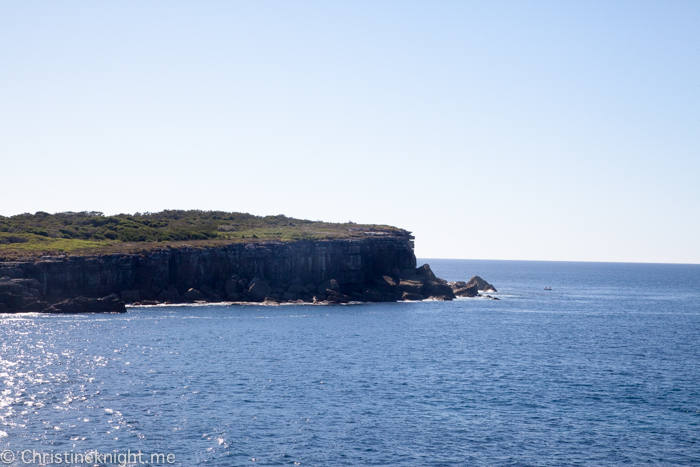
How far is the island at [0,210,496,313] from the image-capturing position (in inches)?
3684

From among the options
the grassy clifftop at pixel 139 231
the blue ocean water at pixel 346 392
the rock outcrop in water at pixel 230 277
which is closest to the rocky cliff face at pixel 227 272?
the rock outcrop in water at pixel 230 277

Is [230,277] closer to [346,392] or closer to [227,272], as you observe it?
[227,272]

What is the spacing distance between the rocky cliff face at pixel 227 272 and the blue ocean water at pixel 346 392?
1167cm

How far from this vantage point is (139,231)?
128 metres

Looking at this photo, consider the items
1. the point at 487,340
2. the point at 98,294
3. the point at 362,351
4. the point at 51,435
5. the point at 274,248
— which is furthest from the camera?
the point at 274,248

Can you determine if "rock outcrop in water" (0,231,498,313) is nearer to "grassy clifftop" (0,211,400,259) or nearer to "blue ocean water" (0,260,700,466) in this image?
"grassy clifftop" (0,211,400,259)

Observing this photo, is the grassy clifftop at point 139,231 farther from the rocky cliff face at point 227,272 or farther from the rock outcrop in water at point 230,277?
the rock outcrop in water at point 230,277

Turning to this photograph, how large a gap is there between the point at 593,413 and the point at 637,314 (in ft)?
244

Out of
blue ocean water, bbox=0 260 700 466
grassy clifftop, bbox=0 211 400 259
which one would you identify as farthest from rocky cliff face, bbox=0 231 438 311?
blue ocean water, bbox=0 260 700 466

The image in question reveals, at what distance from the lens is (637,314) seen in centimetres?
10838

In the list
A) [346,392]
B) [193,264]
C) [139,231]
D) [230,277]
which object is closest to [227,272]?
[230,277]

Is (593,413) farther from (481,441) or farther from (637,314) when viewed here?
(637,314)

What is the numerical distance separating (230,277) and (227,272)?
1.23 meters

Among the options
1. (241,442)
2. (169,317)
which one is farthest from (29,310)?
(241,442)
